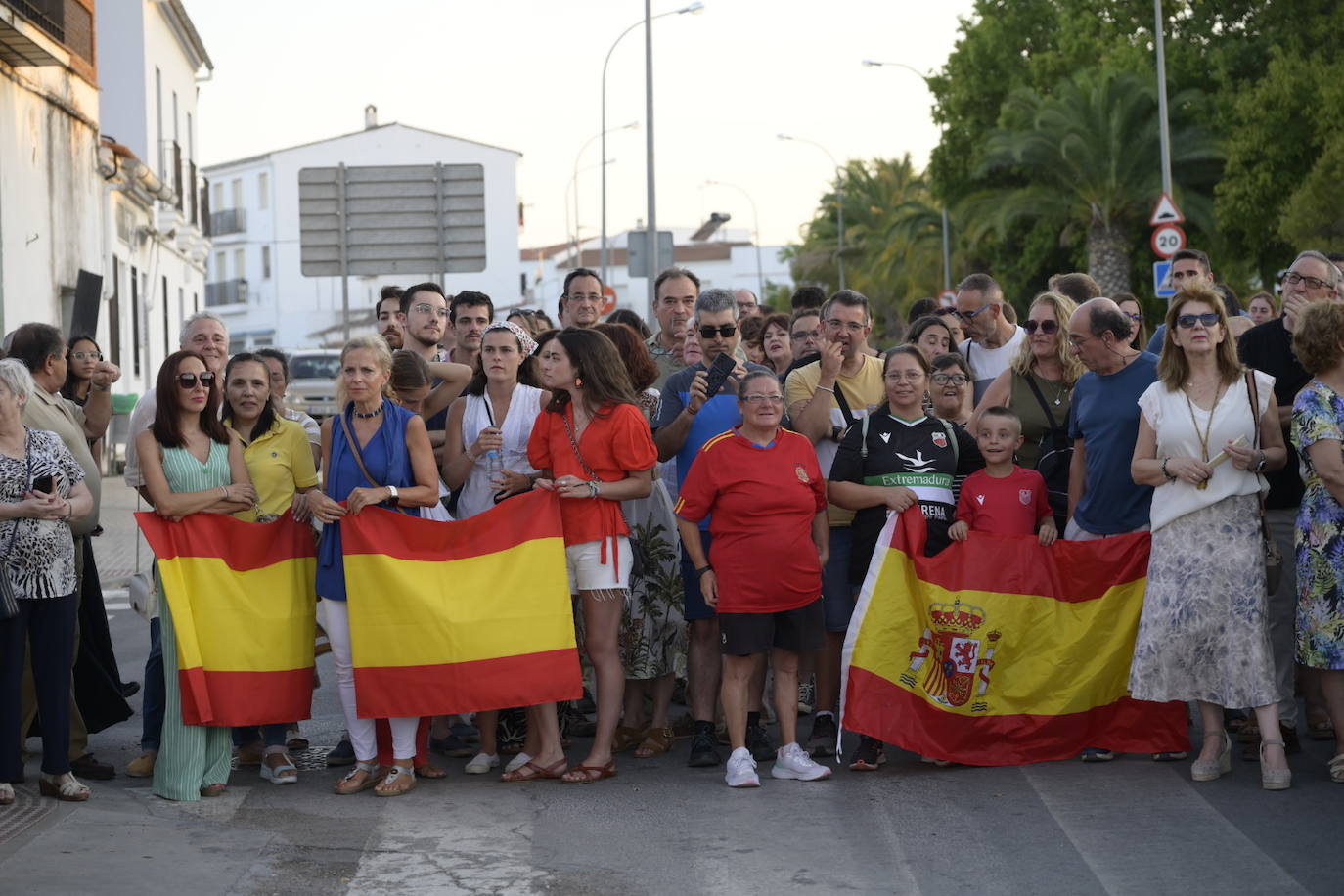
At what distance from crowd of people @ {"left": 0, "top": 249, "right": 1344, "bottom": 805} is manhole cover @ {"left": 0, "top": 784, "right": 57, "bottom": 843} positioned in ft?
0.35

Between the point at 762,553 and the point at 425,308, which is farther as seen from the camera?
the point at 425,308

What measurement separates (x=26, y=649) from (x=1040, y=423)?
198 inches

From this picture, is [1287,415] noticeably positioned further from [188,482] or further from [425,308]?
[188,482]

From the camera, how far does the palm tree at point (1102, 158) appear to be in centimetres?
3741

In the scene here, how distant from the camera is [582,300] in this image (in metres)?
10.4

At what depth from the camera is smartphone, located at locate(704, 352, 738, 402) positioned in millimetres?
8734

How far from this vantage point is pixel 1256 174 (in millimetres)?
35594

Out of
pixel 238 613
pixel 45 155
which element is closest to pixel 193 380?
pixel 238 613

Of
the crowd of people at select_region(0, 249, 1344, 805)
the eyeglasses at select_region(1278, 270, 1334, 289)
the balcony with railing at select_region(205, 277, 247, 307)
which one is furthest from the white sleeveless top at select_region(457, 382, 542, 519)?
the balcony with railing at select_region(205, 277, 247, 307)

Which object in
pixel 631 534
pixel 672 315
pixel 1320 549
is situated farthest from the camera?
pixel 672 315

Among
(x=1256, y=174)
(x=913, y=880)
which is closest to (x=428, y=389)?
(x=913, y=880)

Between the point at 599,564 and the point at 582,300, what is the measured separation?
2.63 meters

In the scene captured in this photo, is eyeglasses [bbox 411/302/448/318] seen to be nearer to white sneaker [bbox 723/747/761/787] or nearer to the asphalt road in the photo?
the asphalt road

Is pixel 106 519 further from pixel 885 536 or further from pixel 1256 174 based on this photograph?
pixel 1256 174
